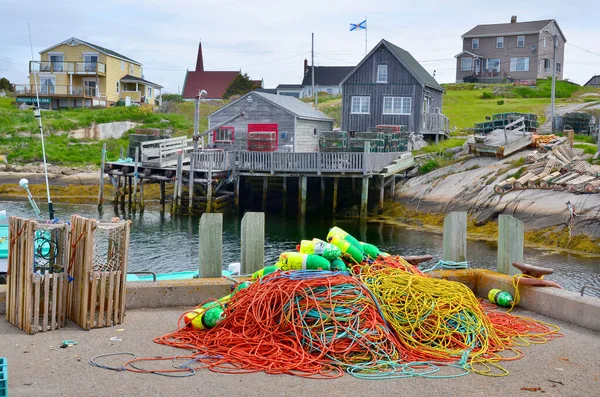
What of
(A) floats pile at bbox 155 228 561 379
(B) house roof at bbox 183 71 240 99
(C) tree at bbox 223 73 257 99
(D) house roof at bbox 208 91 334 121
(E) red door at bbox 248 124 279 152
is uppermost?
(B) house roof at bbox 183 71 240 99

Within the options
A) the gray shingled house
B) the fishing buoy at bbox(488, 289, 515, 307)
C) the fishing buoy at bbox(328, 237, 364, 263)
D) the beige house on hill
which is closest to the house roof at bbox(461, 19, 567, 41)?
the beige house on hill

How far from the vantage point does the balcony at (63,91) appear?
219ft

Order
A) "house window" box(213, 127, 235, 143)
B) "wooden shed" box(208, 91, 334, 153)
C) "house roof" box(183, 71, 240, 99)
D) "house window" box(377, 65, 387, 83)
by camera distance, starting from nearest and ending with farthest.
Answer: "wooden shed" box(208, 91, 334, 153) < "house window" box(213, 127, 235, 143) < "house window" box(377, 65, 387, 83) < "house roof" box(183, 71, 240, 99)

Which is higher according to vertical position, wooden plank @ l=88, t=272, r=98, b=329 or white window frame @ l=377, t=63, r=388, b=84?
white window frame @ l=377, t=63, r=388, b=84

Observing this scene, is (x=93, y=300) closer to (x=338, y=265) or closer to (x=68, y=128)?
(x=338, y=265)

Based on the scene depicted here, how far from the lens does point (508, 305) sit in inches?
384

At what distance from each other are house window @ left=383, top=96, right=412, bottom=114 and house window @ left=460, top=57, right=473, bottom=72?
32105 mm

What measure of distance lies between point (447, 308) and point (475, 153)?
102 feet

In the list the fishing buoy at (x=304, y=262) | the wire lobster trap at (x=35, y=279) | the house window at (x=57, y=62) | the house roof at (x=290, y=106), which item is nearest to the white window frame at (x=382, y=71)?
the house roof at (x=290, y=106)

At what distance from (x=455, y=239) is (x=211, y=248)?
3.83m

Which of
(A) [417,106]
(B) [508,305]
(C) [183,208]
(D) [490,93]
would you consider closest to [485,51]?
(D) [490,93]

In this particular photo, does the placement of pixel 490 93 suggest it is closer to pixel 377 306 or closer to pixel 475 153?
pixel 475 153

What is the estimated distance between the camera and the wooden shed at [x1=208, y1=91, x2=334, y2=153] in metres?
44.0

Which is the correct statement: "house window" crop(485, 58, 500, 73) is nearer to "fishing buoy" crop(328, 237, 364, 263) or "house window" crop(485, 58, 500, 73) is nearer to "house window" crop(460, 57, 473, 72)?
"house window" crop(460, 57, 473, 72)
